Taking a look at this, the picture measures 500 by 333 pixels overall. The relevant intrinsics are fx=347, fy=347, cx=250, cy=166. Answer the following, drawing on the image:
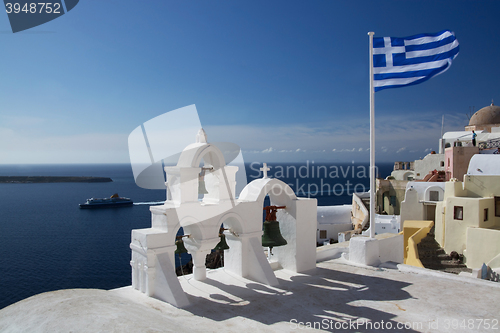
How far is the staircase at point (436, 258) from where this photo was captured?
2003 centimetres

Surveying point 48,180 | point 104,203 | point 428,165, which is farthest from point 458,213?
point 48,180

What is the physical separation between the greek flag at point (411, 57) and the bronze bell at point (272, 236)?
17.6 feet

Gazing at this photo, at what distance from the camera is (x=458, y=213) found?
2177 centimetres

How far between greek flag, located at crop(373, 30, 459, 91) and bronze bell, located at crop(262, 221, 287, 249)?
17.6 feet

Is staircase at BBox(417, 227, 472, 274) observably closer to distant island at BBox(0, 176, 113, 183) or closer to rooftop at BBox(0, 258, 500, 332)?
rooftop at BBox(0, 258, 500, 332)

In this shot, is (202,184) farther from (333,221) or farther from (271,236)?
(333,221)

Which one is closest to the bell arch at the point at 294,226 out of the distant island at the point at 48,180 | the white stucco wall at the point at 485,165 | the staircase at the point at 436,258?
the staircase at the point at 436,258

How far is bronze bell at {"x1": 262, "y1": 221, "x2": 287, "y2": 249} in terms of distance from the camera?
9.44 m

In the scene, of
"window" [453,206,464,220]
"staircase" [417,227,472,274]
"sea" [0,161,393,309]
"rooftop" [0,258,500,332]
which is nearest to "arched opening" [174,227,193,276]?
"sea" [0,161,393,309]

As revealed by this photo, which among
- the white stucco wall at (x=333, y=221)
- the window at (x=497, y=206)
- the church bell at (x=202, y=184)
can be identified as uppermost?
the church bell at (x=202, y=184)

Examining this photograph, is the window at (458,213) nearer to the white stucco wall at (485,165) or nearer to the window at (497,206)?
the window at (497,206)

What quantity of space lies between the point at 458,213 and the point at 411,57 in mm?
15185

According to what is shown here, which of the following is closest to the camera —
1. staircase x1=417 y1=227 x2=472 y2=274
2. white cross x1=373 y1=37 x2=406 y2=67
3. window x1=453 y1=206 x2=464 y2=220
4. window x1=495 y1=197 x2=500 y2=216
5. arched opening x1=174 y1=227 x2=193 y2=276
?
arched opening x1=174 y1=227 x2=193 y2=276

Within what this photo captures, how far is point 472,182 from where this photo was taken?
2266cm
